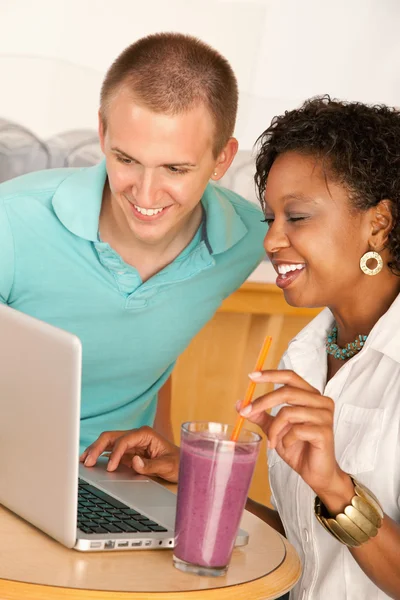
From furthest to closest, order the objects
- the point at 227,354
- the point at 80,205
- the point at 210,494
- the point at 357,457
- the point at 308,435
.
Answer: the point at 227,354 → the point at 80,205 → the point at 357,457 → the point at 308,435 → the point at 210,494

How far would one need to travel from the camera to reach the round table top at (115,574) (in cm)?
95

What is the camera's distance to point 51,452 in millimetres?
1038

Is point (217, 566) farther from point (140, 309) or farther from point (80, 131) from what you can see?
point (80, 131)

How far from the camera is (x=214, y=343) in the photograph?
104 inches

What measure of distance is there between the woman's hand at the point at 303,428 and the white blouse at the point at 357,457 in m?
0.17

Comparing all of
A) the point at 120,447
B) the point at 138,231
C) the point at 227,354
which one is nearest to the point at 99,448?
the point at 120,447

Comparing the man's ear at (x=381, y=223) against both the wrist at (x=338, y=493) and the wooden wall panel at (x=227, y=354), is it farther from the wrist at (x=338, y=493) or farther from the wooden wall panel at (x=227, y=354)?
the wooden wall panel at (x=227, y=354)

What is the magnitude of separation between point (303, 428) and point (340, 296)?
1.37ft

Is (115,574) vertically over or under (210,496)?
under

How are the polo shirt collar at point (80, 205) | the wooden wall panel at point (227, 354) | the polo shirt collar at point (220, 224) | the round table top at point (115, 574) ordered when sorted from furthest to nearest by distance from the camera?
the wooden wall panel at point (227, 354), the polo shirt collar at point (220, 224), the polo shirt collar at point (80, 205), the round table top at point (115, 574)

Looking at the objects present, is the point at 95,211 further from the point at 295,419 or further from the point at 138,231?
the point at 295,419

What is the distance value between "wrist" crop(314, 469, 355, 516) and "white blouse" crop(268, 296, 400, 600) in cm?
16

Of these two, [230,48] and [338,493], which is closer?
[338,493]

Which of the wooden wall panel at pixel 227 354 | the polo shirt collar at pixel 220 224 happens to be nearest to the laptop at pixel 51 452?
the polo shirt collar at pixel 220 224
